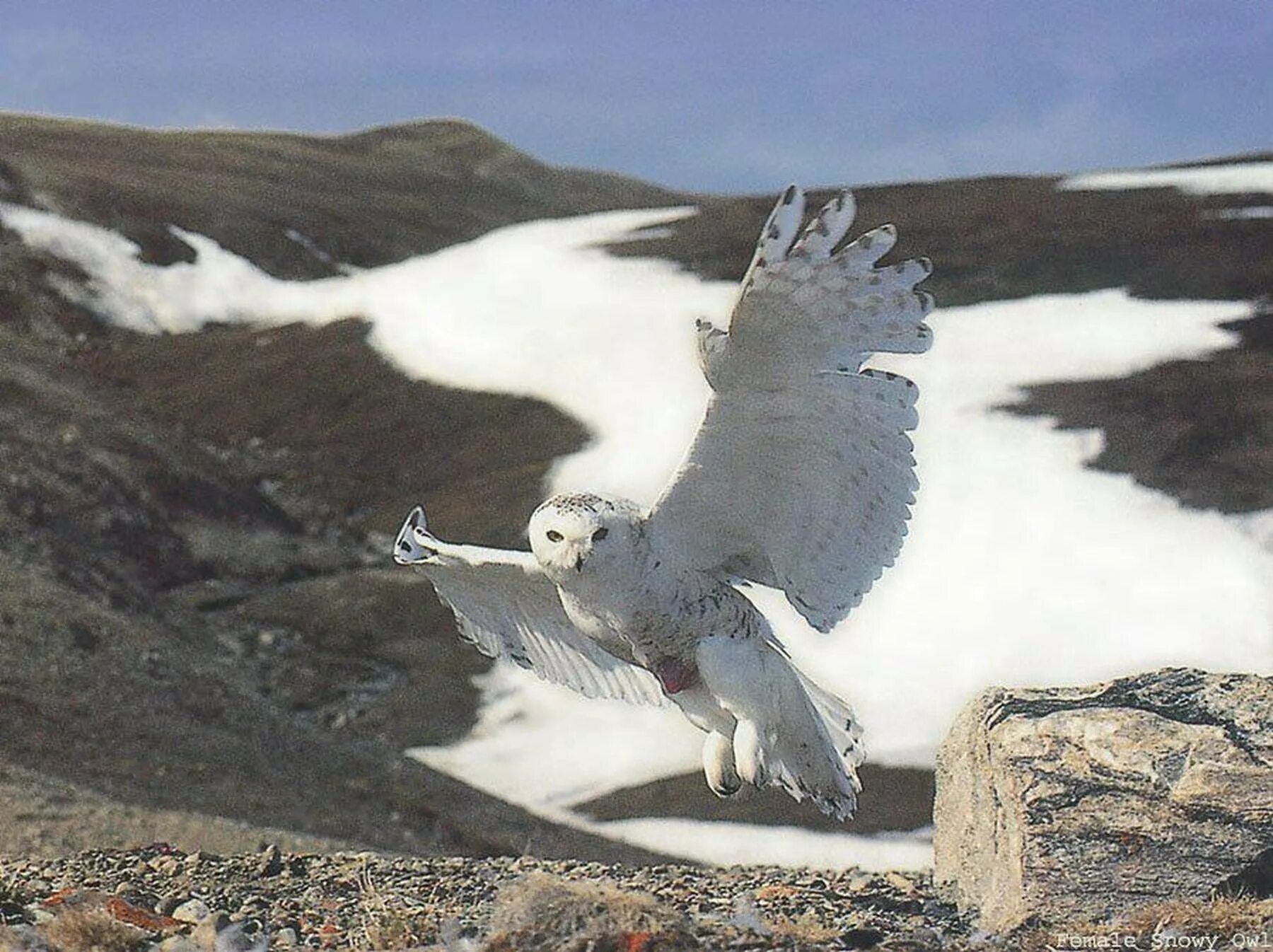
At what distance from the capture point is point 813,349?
7.96 m

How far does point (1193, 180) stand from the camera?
6469cm

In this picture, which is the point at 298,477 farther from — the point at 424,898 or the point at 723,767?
the point at 723,767

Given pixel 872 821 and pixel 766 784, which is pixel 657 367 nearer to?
pixel 872 821

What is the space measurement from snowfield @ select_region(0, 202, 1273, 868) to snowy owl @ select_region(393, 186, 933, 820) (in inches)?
517

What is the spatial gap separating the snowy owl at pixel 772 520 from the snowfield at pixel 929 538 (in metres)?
13.1

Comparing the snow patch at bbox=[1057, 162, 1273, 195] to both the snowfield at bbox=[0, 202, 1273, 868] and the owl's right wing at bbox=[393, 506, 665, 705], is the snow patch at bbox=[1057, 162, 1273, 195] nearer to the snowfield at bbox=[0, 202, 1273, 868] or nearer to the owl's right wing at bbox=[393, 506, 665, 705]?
the snowfield at bbox=[0, 202, 1273, 868]

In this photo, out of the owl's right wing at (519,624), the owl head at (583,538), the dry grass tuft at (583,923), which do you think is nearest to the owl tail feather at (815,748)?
the owl's right wing at (519,624)

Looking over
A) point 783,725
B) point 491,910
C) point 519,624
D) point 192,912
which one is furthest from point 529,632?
point 192,912

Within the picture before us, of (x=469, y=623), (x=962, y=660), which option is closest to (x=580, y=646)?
(x=469, y=623)

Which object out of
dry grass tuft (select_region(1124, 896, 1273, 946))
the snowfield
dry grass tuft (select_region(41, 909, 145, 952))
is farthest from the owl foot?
the snowfield

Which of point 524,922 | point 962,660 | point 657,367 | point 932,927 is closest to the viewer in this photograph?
point 524,922

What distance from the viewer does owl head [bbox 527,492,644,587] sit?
801 cm

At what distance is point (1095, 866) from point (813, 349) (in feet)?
11.4

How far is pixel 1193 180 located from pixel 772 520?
61128 mm
